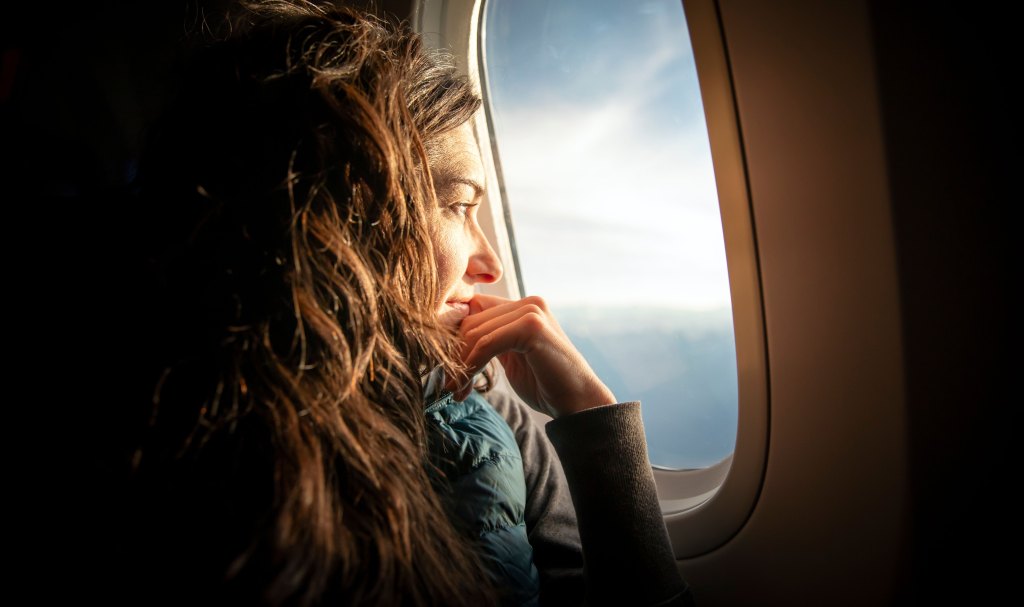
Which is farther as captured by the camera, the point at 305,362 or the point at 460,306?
the point at 460,306

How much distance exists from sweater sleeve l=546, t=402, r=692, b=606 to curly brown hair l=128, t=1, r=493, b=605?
0.24m

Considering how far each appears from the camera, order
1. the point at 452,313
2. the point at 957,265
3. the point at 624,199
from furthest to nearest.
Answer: the point at 624,199 → the point at 452,313 → the point at 957,265

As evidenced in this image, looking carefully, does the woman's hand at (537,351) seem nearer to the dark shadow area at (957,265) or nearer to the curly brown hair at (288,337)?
the curly brown hair at (288,337)

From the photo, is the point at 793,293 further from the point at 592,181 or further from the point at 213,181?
the point at 213,181

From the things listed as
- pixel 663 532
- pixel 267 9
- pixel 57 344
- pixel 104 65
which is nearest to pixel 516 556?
pixel 663 532

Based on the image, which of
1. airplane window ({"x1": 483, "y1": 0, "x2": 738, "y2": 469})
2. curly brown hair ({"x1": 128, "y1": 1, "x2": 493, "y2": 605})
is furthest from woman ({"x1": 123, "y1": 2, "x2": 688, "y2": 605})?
airplane window ({"x1": 483, "y1": 0, "x2": 738, "y2": 469})

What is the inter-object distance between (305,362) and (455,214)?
393 millimetres

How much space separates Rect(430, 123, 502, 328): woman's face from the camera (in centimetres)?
78

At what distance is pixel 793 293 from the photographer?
61cm

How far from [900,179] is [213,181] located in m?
0.77

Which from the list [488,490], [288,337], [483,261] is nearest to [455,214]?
[483,261]

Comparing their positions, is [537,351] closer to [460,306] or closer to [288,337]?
[460,306]

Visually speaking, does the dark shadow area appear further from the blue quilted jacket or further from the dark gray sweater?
the blue quilted jacket

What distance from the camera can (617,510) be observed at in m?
→ 0.73
